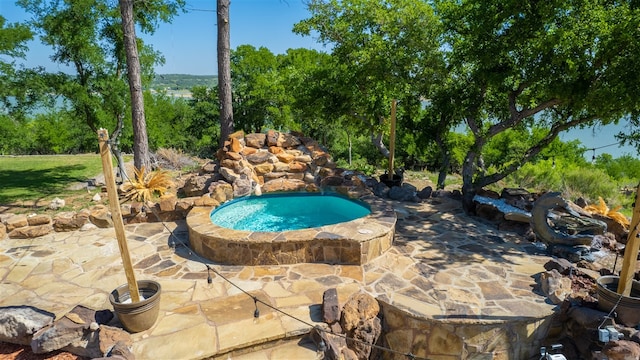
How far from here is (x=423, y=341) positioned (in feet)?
15.3

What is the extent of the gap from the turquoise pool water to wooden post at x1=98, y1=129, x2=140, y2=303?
11.2 ft

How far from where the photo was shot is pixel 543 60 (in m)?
7.34

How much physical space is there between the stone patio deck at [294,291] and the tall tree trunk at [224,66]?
16.3ft

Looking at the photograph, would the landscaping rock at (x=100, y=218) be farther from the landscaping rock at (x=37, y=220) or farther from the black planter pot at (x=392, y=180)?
the black planter pot at (x=392, y=180)

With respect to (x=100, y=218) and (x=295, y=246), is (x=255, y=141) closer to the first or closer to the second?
(x=100, y=218)

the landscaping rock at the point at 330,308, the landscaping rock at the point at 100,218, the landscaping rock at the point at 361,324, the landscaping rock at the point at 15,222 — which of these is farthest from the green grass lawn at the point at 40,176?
the landscaping rock at the point at 361,324

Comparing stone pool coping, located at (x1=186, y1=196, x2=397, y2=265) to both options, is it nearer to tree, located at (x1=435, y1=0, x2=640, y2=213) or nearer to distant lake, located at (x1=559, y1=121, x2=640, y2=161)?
tree, located at (x1=435, y1=0, x2=640, y2=213)

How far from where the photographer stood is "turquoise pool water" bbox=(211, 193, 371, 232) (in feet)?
26.0

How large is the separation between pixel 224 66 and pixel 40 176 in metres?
7.28

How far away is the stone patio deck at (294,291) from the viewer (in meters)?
4.37

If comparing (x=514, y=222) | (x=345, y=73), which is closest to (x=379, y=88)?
(x=345, y=73)

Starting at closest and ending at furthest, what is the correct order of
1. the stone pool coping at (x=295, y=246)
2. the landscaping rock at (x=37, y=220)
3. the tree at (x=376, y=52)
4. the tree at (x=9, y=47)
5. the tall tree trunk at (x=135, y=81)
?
the stone pool coping at (x=295, y=246)
the landscaping rock at (x=37, y=220)
the tree at (x=9, y=47)
the tall tree trunk at (x=135, y=81)
the tree at (x=376, y=52)

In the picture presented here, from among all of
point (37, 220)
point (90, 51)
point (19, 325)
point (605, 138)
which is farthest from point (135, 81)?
point (605, 138)

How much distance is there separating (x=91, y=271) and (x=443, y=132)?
30.9 ft
